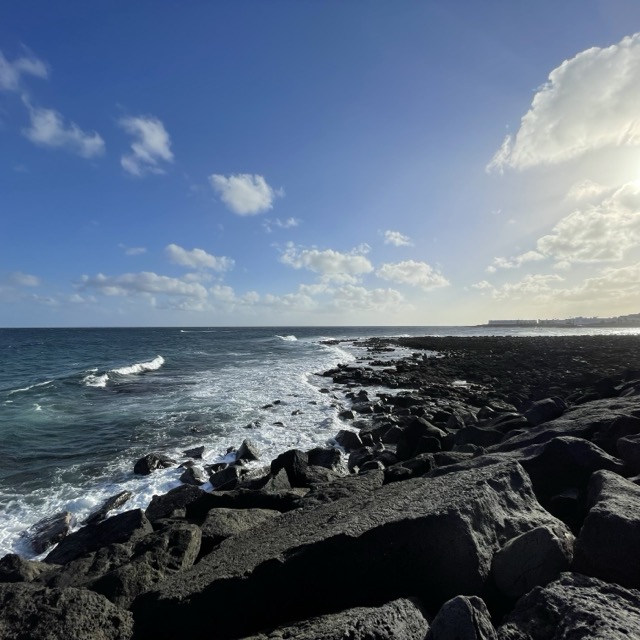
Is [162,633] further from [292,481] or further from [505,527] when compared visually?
[292,481]

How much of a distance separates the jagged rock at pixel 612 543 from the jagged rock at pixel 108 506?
28.0 feet

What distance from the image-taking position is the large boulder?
3592 millimetres

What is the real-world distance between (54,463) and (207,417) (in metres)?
5.78

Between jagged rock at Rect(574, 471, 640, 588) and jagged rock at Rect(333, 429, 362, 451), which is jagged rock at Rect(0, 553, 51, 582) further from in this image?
jagged rock at Rect(333, 429, 362, 451)

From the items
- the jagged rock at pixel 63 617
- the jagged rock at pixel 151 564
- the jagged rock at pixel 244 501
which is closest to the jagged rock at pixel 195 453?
the jagged rock at pixel 244 501

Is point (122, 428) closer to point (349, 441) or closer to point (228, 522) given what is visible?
point (349, 441)

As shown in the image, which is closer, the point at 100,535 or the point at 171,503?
the point at 100,535

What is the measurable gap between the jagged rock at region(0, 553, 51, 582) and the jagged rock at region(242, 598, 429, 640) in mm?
4876

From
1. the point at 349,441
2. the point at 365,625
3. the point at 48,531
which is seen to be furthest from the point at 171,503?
the point at 365,625

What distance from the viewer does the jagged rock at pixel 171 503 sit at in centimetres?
796

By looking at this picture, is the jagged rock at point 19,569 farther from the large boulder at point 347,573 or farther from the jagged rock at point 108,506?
the large boulder at point 347,573

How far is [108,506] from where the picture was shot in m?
8.64

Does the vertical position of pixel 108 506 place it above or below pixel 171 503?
below

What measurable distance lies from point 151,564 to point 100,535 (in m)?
2.92
